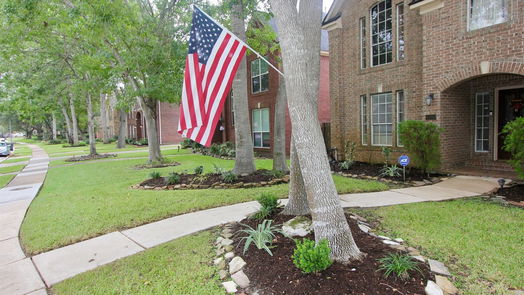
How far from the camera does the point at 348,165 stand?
10734mm

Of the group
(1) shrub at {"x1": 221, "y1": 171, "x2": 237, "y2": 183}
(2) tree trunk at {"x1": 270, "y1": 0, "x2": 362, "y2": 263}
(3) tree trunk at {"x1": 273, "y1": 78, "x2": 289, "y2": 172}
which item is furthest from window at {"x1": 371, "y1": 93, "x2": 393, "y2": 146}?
(2) tree trunk at {"x1": 270, "y1": 0, "x2": 362, "y2": 263}

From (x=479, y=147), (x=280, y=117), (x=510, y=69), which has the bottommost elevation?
(x=479, y=147)

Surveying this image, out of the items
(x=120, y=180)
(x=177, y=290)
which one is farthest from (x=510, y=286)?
(x=120, y=180)

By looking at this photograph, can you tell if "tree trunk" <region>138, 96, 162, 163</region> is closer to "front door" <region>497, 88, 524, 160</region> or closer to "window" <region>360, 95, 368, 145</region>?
"window" <region>360, 95, 368, 145</region>

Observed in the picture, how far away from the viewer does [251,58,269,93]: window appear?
55.5ft

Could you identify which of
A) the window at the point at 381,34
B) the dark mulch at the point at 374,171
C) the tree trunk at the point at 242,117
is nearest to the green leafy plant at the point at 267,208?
the tree trunk at the point at 242,117

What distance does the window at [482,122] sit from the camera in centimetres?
939

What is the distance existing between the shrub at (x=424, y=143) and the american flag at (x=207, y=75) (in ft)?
18.3

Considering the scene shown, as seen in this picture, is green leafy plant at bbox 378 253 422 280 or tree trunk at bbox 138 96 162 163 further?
tree trunk at bbox 138 96 162 163

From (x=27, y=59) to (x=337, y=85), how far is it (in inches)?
592

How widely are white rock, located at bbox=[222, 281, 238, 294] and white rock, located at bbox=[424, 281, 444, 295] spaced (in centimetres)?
178

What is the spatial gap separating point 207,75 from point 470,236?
467cm

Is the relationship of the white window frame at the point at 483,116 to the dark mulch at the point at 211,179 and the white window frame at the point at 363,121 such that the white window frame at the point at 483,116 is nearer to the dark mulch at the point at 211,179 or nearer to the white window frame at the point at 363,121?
the white window frame at the point at 363,121

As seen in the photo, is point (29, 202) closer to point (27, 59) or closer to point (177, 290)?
point (177, 290)
